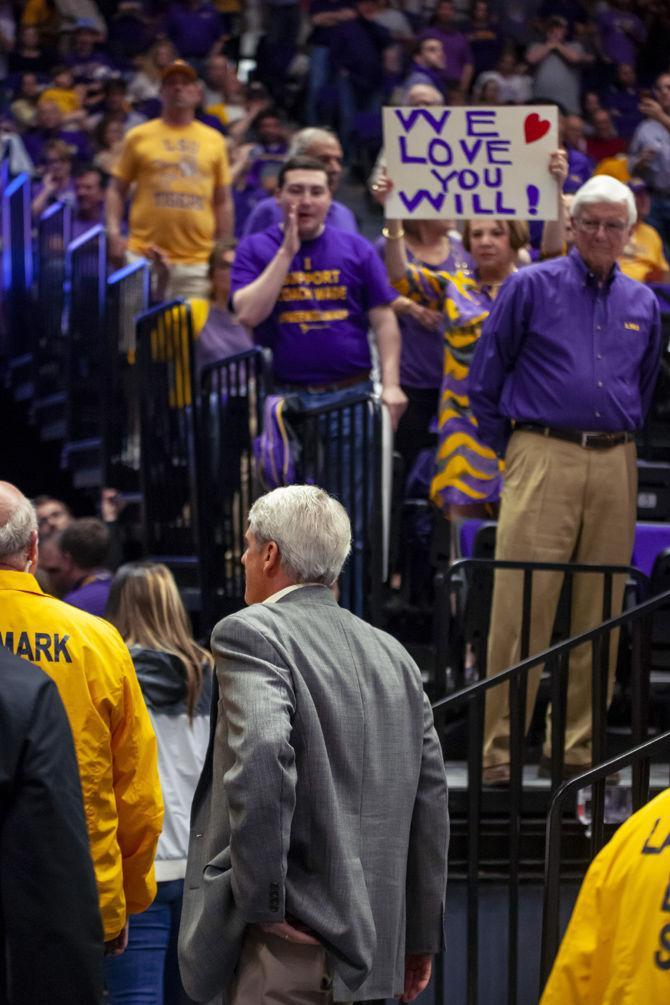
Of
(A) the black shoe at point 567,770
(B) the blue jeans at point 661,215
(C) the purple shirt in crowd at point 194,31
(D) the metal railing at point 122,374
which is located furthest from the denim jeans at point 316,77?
(A) the black shoe at point 567,770

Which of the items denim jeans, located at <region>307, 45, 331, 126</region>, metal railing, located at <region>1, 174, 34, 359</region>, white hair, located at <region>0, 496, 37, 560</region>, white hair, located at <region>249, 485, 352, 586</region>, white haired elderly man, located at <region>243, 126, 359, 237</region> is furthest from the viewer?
denim jeans, located at <region>307, 45, 331, 126</region>

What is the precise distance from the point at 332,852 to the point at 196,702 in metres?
2.00

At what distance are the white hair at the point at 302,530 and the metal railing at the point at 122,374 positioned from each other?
6.59 meters

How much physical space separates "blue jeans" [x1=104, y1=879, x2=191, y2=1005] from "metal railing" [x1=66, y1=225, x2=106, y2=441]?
5.71 metres

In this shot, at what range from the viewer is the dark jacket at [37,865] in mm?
3525

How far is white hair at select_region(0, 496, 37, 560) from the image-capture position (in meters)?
4.48

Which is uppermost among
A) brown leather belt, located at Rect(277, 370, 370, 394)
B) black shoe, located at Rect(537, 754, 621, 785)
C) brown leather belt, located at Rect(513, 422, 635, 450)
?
brown leather belt, located at Rect(277, 370, 370, 394)

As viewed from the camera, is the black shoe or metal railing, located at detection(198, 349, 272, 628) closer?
the black shoe

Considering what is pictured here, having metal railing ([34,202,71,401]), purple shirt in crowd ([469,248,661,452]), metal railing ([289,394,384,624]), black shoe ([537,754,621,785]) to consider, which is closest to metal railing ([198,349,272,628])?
metal railing ([289,394,384,624])

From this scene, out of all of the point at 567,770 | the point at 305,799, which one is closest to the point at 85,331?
the point at 567,770

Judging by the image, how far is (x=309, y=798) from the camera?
3.95m

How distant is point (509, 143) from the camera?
7.60m

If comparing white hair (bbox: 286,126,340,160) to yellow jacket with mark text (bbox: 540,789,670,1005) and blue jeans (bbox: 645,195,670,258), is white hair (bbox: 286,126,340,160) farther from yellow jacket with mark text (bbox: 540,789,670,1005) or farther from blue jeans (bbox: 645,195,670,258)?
blue jeans (bbox: 645,195,670,258)

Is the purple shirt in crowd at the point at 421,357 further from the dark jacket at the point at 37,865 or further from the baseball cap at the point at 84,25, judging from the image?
the baseball cap at the point at 84,25
